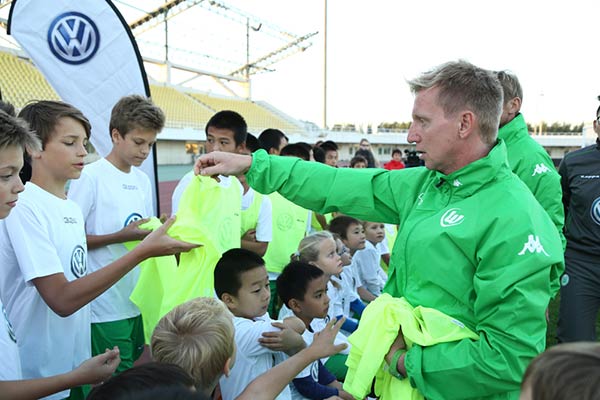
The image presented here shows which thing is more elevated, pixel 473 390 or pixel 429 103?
pixel 429 103

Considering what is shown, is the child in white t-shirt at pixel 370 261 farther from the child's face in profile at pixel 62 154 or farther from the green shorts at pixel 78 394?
the child's face in profile at pixel 62 154

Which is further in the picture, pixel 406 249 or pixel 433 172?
pixel 433 172

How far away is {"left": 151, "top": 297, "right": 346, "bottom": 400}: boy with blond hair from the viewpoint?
6.16ft

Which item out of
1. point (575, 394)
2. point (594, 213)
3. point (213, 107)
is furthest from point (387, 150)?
point (575, 394)

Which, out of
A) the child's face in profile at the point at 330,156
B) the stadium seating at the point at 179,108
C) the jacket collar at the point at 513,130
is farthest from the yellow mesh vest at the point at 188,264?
the stadium seating at the point at 179,108

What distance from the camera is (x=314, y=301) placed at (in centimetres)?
333

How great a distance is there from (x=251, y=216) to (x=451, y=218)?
8.35ft

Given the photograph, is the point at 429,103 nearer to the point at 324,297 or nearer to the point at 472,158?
the point at 472,158

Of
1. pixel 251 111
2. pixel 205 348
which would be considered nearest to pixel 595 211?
pixel 205 348

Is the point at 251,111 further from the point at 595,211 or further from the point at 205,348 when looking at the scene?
the point at 205,348

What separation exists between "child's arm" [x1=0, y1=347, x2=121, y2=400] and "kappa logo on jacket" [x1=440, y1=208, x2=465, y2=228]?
134 cm

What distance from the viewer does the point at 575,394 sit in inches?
31.1

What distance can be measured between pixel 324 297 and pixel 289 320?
0.84m

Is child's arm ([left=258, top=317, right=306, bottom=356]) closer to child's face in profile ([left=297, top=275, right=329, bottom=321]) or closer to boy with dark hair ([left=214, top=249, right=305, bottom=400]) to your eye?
boy with dark hair ([left=214, top=249, right=305, bottom=400])
